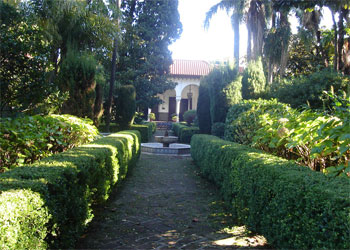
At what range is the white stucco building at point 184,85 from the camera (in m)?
32.5

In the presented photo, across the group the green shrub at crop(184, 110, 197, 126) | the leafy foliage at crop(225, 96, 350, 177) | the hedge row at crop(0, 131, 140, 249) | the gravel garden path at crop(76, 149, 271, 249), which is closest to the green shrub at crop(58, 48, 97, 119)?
the gravel garden path at crop(76, 149, 271, 249)

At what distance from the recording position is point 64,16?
33.7 feet

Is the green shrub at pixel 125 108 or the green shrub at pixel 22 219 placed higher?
the green shrub at pixel 125 108

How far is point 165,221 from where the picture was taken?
4.08 metres

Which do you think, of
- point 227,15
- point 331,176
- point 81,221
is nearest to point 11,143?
point 81,221

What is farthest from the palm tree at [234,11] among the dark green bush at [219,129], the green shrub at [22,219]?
the green shrub at [22,219]

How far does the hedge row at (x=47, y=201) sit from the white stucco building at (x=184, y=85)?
29.0m

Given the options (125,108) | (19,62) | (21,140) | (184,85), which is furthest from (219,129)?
(184,85)

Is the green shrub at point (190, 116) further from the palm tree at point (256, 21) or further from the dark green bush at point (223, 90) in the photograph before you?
the dark green bush at point (223, 90)

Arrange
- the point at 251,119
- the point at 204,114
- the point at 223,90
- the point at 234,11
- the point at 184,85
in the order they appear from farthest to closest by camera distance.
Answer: the point at 184,85
the point at 234,11
the point at 204,114
the point at 223,90
the point at 251,119

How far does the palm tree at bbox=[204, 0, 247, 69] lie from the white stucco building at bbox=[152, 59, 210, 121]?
14.1 meters

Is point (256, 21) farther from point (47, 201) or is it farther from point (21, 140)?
point (47, 201)

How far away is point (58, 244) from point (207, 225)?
210cm

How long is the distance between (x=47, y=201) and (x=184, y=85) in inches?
1211
